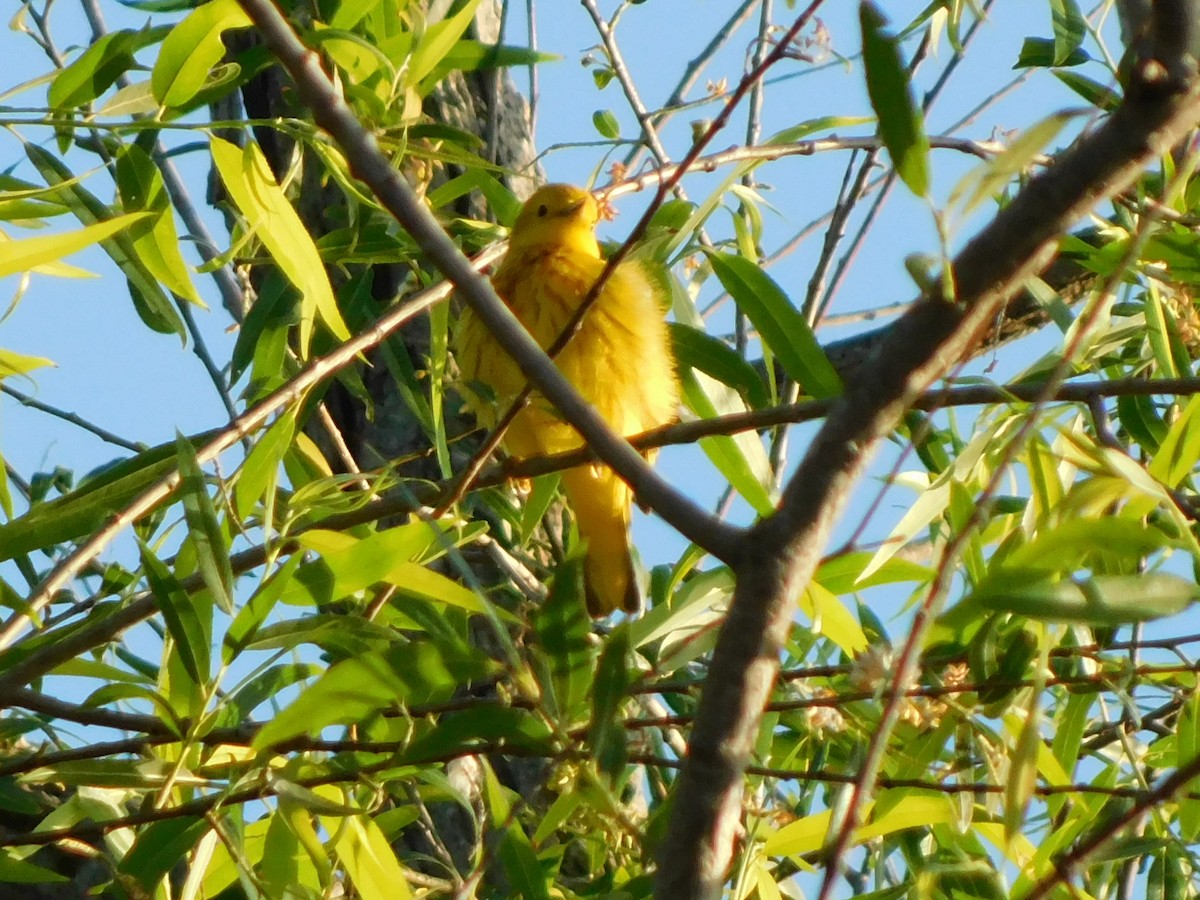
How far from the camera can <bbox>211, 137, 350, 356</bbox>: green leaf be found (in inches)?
64.4

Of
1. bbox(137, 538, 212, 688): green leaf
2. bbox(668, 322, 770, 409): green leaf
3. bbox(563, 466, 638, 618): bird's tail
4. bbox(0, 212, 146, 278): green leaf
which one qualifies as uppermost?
bbox(563, 466, 638, 618): bird's tail

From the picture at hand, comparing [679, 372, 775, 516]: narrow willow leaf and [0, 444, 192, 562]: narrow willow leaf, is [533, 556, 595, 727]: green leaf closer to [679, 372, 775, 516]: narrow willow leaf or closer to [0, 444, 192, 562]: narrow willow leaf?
[679, 372, 775, 516]: narrow willow leaf

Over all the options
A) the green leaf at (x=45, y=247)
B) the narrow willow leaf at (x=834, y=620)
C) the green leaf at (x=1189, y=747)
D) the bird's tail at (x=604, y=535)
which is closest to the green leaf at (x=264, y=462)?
the green leaf at (x=45, y=247)

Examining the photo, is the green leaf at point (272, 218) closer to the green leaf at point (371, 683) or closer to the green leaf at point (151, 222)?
the green leaf at point (151, 222)

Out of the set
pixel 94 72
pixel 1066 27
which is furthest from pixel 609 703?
pixel 1066 27

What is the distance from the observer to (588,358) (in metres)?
2.90

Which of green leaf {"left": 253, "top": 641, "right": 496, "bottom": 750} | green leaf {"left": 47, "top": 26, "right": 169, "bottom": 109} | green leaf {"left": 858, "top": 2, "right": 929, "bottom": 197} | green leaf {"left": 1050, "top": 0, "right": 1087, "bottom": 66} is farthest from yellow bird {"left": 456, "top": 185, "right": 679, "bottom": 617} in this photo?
green leaf {"left": 858, "top": 2, "right": 929, "bottom": 197}

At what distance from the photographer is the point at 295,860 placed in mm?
1613

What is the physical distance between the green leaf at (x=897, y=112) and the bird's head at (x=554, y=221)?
81.0 inches

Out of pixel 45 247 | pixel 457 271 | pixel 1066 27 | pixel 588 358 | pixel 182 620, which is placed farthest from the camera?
pixel 588 358

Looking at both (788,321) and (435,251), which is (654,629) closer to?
(788,321)

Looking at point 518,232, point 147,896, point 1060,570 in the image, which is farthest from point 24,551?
point 518,232

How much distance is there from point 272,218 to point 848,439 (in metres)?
0.93

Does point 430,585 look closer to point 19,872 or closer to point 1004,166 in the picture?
point 19,872
